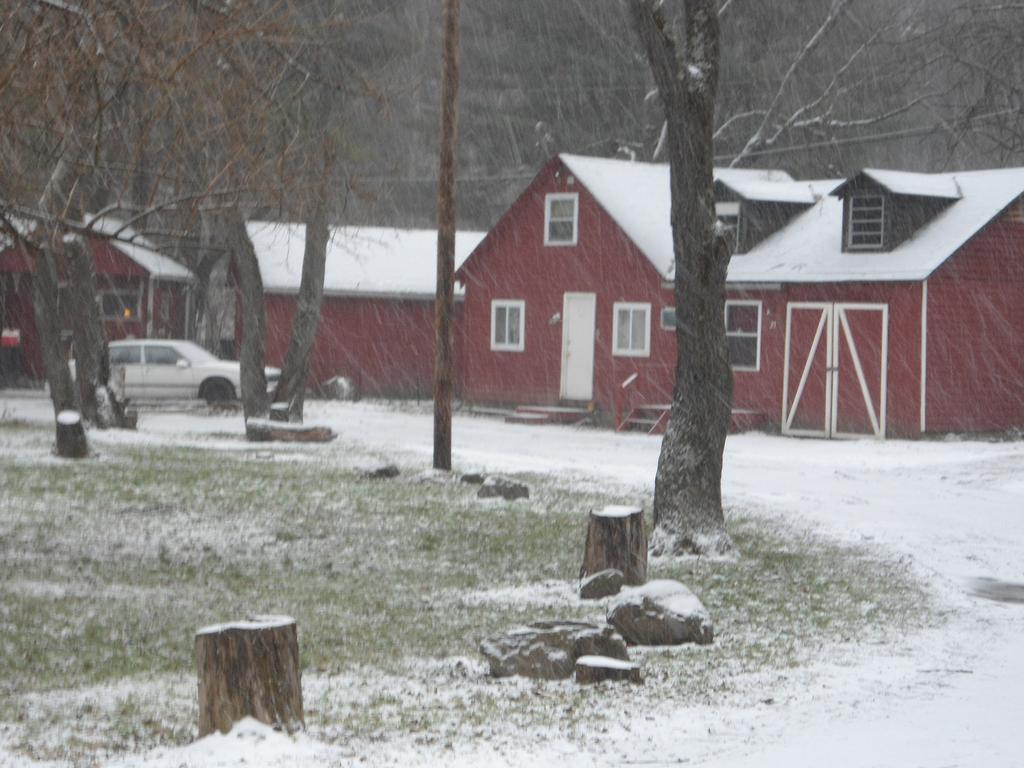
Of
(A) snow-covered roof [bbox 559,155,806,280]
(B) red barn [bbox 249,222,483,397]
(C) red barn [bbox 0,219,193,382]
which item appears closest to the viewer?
(A) snow-covered roof [bbox 559,155,806,280]

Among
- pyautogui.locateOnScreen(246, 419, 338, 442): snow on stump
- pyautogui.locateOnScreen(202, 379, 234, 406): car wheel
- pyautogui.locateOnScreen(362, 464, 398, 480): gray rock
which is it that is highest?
pyautogui.locateOnScreen(202, 379, 234, 406): car wheel

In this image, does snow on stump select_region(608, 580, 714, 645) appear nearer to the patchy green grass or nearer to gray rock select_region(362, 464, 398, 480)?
the patchy green grass

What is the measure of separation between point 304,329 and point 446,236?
9.46m

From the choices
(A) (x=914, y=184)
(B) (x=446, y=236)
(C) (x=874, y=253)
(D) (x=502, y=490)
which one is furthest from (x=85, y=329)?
(A) (x=914, y=184)

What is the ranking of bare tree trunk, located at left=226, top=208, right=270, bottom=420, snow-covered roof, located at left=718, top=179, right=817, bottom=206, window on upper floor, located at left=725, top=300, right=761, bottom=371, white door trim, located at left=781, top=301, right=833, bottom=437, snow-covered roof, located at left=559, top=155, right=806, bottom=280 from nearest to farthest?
bare tree trunk, located at left=226, top=208, right=270, bottom=420 < white door trim, located at left=781, top=301, right=833, bottom=437 < window on upper floor, located at left=725, top=300, right=761, bottom=371 < snow-covered roof, located at left=718, top=179, right=817, bottom=206 < snow-covered roof, located at left=559, top=155, right=806, bottom=280

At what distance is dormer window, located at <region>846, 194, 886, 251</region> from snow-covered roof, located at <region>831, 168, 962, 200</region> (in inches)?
18.9

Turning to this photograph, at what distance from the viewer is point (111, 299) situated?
47.7m

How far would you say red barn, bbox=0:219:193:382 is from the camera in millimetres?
45844

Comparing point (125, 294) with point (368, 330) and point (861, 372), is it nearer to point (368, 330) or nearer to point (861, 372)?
point (368, 330)

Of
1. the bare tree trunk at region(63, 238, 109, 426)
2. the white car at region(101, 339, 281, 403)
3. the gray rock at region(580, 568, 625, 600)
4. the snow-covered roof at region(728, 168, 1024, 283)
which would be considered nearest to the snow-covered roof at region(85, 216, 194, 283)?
the white car at region(101, 339, 281, 403)

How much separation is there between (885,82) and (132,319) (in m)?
23.0

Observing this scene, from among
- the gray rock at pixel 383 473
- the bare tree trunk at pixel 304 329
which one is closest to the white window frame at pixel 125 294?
the bare tree trunk at pixel 304 329

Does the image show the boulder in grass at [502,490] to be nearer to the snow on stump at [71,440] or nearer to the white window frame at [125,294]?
the snow on stump at [71,440]

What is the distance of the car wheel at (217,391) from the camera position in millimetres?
39156
